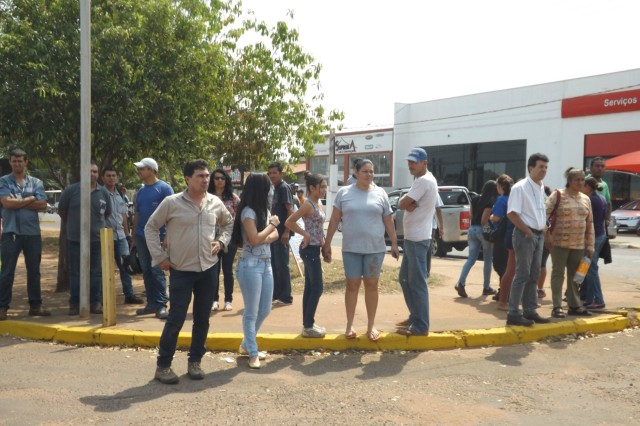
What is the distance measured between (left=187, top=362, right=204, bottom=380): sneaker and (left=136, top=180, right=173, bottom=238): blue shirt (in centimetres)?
257

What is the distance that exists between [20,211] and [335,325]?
150 inches

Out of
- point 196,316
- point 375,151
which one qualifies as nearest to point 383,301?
point 196,316

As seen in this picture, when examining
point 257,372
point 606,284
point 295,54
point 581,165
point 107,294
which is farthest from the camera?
point 581,165

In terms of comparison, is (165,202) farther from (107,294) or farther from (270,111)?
(270,111)

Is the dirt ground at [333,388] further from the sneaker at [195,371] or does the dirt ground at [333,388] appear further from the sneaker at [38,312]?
the sneaker at [38,312]

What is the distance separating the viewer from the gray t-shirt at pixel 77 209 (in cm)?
756

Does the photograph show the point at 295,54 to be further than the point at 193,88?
Yes

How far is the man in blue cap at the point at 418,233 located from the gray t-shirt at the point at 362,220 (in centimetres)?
40

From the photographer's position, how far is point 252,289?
18.7 ft

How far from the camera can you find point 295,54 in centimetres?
1569

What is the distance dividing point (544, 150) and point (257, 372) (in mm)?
30420

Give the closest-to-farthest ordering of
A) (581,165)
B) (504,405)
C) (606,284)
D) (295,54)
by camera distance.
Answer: (504,405)
(606,284)
(295,54)
(581,165)

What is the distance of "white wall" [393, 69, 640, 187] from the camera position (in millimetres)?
30500

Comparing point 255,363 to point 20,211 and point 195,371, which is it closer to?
point 195,371
